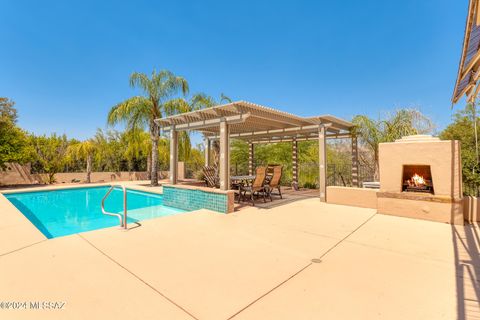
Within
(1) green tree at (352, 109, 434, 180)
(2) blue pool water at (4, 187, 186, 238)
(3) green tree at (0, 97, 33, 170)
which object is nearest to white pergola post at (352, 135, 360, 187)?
(1) green tree at (352, 109, 434, 180)

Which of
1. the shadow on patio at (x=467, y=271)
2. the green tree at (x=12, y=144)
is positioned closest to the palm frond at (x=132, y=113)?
the green tree at (x=12, y=144)

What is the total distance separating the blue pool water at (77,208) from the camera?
7126 mm

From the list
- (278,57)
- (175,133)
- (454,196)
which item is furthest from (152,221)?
(278,57)

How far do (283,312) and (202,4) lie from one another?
15.2 metres

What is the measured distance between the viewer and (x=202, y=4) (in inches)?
496

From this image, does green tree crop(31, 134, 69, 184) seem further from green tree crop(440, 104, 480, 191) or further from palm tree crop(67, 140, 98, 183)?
green tree crop(440, 104, 480, 191)

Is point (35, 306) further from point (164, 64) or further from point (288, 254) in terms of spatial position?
point (164, 64)

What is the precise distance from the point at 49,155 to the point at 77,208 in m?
9.78

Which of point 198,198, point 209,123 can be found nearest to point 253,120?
point 209,123

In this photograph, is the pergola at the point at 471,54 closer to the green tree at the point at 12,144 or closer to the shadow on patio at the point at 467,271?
the shadow on patio at the point at 467,271

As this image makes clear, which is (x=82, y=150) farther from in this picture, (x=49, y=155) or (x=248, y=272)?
(x=248, y=272)

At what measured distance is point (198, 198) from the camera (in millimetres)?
7750

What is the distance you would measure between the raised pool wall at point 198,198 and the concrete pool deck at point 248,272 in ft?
5.59

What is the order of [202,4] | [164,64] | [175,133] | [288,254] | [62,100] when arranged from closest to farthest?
1. [288,254]
2. [175,133]
3. [202,4]
4. [164,64]
5. [62,100]
